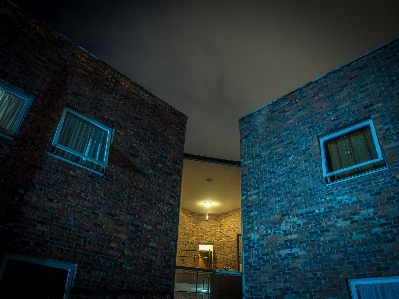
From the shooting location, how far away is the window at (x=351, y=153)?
5.99 metres

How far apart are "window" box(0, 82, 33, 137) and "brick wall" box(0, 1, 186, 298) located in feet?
0.43

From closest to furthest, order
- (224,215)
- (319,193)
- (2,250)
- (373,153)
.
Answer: (2,250) < (373,153) < (319,193) < (224,215)

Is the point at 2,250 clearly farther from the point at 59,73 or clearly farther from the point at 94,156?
the point at 59,73

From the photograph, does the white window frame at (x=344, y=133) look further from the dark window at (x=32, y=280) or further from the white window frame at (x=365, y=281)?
the dark window at (x=32, y=280)

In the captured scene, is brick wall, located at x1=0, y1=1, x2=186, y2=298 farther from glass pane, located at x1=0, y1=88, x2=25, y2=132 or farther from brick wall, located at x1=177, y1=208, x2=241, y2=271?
brick wall, located at x1=177, y1=208, x2=241, y2=271

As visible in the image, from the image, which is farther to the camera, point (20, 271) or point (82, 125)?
point (82, 125)

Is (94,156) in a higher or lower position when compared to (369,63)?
lower

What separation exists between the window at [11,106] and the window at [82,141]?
0.76 m

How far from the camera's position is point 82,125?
22.6ft

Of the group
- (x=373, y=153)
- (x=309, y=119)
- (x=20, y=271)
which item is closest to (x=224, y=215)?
(x=309, y=119)

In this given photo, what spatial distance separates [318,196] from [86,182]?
16.8ft

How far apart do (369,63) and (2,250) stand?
330 inches

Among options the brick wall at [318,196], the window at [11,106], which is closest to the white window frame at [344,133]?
the brick wall at [318,196]

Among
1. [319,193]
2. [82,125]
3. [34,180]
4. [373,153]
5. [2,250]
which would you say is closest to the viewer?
[2,250]
